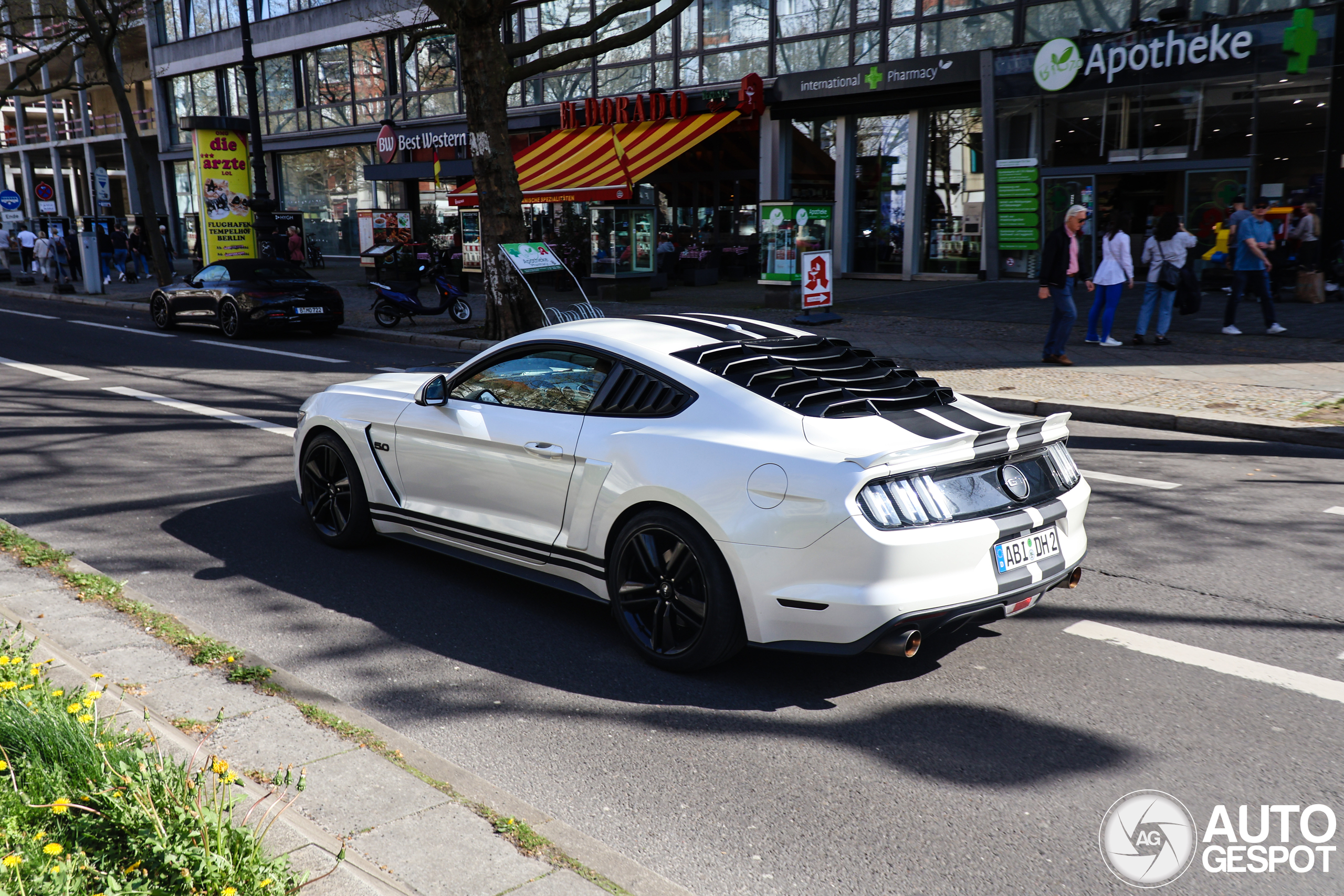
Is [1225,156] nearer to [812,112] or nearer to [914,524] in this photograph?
[812,112]

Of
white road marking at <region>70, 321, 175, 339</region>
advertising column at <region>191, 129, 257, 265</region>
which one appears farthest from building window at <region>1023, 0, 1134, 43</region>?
advertising column at <region>191, 129, 257, 265</region>

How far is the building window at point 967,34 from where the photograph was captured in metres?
21.0

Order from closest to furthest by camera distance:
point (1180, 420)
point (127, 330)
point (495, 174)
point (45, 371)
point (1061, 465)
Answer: point (1061, 465) → point (1180, 420) → point (45, 371) → point (495, 174) → point (127, 330)

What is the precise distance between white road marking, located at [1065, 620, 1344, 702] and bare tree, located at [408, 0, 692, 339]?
40.6 feet

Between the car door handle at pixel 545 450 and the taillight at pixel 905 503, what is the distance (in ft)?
5.02

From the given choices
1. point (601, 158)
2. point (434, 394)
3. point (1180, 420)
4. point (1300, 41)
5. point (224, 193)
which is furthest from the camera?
point (224, 193)

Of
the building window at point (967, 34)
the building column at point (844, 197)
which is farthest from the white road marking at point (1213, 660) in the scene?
the building column at point (844, 197)

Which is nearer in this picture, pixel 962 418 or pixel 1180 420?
pixel 962 418

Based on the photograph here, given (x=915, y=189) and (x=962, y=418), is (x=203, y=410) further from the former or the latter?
(x=915, y=189)

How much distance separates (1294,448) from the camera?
8.98 metres

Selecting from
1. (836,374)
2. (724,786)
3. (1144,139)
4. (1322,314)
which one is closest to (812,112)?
(1144,139)

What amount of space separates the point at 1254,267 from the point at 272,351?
46.6 ft

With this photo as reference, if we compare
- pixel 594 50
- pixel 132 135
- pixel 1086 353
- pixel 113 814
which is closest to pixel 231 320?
pixel 594 50

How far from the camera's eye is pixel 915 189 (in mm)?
23594
